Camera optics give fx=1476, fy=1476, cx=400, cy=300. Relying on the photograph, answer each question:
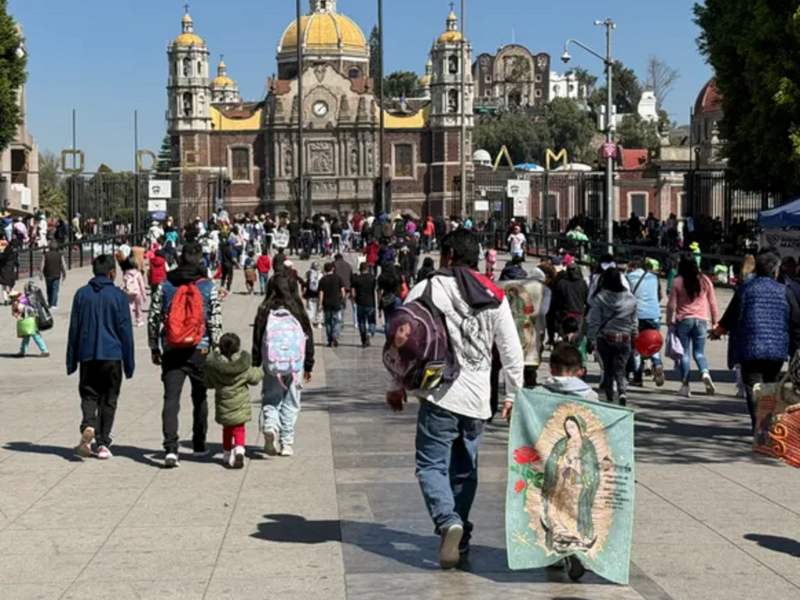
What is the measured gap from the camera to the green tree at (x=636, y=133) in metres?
127

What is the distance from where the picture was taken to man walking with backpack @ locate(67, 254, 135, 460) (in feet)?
36.0

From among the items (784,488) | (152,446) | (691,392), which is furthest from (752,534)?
(691,392)

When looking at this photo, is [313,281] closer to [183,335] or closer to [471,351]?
[183,335]

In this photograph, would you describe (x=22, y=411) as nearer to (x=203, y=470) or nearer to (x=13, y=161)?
(x=203, y=470)

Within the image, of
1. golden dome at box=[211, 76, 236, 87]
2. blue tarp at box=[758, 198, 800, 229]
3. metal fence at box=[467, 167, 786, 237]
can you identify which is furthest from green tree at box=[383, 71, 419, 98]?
blue tarp at box=[758, 198, 800, 229]

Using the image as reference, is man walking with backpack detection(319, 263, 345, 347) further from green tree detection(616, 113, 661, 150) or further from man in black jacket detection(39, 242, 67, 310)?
green tree detection(616, 113, 661, 150)

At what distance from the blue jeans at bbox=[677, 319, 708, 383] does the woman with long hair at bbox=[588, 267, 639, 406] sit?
1.51 metres

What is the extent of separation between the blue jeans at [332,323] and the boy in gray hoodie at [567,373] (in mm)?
15272

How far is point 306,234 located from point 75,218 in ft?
25.6

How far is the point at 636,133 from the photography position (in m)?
128

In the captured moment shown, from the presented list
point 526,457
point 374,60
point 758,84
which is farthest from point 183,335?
point 374,60

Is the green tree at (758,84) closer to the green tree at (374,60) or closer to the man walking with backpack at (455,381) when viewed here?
the man walking with backpack at (455,381)

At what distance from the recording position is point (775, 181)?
37.2 m

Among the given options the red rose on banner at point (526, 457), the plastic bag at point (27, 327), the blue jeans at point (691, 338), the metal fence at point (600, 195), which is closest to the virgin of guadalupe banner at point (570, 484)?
the red rose on banner at point (526, 457)
